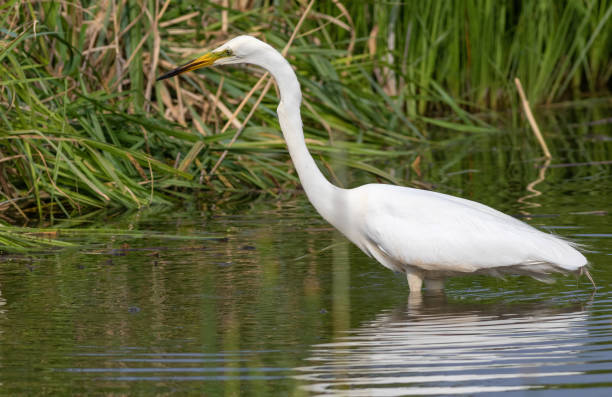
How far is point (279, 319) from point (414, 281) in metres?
0.92

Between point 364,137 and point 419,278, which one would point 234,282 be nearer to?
point 419,278

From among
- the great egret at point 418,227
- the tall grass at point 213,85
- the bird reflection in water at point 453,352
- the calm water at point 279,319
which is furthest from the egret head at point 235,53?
the tall grass at point 213,85

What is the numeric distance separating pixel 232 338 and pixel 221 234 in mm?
2521

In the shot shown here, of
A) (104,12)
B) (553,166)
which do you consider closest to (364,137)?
(553,166)

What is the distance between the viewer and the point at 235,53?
556 centimetres

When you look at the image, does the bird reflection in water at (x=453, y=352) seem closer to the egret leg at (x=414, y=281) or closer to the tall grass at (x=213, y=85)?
the egret leg at (x=414, y=281)

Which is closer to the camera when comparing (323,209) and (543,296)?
(543,296)

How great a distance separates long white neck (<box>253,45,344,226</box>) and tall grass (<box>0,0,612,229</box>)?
170cm

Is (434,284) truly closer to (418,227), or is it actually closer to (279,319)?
(418,227)

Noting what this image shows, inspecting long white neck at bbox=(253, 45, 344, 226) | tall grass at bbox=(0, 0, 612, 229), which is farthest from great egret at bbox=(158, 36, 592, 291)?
tall grass at bbox=(0, 0, 612, 229)

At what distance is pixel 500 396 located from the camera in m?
3.49

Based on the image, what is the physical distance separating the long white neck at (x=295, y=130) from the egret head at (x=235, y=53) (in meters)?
0.04

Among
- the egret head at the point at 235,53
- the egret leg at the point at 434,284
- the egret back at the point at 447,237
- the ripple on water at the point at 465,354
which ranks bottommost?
the ripple on water at the point at 465,354

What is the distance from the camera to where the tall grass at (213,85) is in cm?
745
